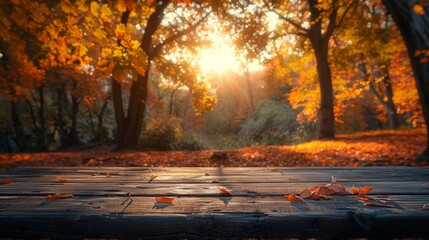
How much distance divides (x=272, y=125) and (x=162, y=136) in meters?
11.8

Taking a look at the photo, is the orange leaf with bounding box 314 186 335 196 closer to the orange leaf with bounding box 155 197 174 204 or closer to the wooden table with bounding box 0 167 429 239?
the wooden table with bounding box 0 167 429 239

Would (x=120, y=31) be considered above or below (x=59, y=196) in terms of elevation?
above

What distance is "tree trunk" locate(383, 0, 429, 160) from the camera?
20.5 feet

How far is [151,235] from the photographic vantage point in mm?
1562

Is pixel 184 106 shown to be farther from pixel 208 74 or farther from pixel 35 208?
pixel 35 208

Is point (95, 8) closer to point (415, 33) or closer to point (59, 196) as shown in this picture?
point (59, 196)

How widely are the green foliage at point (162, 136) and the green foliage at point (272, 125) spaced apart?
737cm

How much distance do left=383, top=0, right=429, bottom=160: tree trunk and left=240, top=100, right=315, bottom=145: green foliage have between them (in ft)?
48.6

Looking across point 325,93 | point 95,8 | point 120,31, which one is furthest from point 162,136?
point 120,31

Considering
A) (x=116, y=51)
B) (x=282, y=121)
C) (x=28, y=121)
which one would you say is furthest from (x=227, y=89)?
(x=116, y=51)

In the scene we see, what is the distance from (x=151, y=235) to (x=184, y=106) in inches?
1248

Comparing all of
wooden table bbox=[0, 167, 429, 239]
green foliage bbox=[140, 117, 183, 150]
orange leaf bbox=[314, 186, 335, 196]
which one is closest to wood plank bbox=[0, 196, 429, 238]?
wooden table bbox=[0, 167, 429, 239]

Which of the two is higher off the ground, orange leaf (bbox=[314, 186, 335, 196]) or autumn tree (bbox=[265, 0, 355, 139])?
autumn tree (bbox=[265, 0, 355, 139])

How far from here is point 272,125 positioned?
25.4 metres
